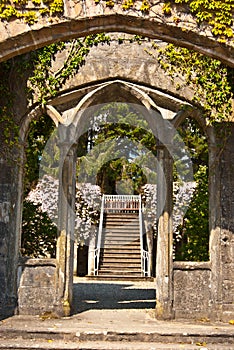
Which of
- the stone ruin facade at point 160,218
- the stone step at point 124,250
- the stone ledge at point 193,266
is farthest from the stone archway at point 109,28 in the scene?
the stone step at point 124,250

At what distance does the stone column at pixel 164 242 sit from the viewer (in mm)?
6852

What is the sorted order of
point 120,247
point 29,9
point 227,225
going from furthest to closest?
point 120,247
point 227,225
point 29,9

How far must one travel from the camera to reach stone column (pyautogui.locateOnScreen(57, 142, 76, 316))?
6.91 meters

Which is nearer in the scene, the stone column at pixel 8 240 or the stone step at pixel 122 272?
the stone column at pixel 8 240

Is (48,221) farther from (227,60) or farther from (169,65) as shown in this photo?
(227,60)

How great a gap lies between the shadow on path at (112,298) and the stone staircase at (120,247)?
129 inches

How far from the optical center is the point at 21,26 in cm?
453

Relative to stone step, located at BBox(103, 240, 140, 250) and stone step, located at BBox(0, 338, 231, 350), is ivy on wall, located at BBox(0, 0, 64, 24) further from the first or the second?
stone step, located at BBox(103, 240, 140, 250)

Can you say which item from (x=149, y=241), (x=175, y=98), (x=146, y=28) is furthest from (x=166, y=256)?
(x=149, y=241)

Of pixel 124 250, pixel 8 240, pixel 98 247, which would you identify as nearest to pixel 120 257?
pixel 124 250

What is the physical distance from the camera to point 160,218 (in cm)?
709

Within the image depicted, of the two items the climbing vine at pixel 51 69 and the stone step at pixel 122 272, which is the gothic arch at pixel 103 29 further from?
the stone step at pixel 122 272

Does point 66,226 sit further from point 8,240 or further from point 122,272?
point 122,272

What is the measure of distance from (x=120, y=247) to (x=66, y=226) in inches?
354
